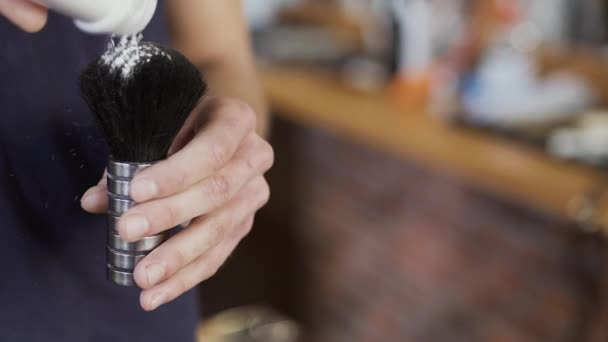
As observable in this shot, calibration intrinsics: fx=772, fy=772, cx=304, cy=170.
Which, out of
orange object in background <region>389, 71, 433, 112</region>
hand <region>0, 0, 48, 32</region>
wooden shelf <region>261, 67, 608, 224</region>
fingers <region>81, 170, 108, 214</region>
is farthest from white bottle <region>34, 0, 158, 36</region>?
orange object in background <region>389, 71, 433, 112</region>

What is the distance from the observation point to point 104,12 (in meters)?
0.41

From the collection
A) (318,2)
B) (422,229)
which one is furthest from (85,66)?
(318,2)

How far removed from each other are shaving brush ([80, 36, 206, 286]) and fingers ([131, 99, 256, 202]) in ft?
0.04

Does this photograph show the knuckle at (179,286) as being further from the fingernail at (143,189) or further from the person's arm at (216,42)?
the person's arm at (216,42)

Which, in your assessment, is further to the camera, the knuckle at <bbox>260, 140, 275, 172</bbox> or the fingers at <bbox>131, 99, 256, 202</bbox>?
the knuckle at <bbox>260, 140, 275, 172</bbox>

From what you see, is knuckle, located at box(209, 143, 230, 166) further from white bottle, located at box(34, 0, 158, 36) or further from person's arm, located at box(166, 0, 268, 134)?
person's arm, located at box(166, 0, 268, 134)

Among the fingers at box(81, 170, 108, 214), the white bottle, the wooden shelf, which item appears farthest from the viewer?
the wooden shelf

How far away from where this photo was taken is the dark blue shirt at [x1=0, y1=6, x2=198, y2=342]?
19.9 inches

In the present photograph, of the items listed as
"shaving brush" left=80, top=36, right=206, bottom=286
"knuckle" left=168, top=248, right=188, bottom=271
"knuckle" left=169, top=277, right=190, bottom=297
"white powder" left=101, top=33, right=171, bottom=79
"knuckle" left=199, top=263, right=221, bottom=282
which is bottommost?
"knuckle" left=199, top=263, right=221, bottom=282

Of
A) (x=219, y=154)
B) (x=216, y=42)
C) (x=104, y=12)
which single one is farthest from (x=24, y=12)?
(x=216, y=42)

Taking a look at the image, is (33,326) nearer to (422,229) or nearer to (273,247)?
(422,229)

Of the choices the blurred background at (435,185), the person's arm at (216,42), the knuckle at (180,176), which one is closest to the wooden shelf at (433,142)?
the blurred background at (435,185)

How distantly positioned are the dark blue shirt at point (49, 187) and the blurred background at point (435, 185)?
1.10 m

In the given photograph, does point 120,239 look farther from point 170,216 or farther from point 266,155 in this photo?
point 266,155
